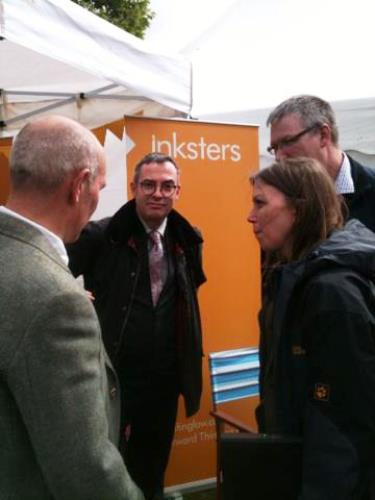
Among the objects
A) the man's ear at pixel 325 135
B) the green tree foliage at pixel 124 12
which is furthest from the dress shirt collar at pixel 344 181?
the green tree foliage at pixel 124 12

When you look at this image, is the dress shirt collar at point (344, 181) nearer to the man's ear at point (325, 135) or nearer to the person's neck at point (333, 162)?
the person's neck at point (333, 162)

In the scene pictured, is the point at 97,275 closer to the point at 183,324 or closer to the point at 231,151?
the point at 183,324

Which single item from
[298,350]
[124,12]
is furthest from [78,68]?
[124,12]

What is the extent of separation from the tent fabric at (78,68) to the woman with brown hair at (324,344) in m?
1.42

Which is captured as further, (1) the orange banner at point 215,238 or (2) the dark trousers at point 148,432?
(1) the orange banner at point 215,238

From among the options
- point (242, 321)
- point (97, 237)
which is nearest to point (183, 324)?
point (97, 237)

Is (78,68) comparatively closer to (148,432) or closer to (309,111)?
(309,111)

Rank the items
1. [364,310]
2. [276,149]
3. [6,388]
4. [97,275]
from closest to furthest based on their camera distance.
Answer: [6,388], [364,310], [276,149], [97,275]

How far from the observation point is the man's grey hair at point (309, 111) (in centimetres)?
204

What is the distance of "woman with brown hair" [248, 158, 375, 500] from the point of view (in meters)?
1.17

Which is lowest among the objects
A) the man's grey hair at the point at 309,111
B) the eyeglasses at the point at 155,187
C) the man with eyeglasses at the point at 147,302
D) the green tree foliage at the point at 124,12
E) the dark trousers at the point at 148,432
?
the dark trousers at the point at 148,432

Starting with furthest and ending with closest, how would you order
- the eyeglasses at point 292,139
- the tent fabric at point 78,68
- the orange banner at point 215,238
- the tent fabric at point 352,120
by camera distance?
1. the tent fabric at point 352,120
2. the orange banner at point 215,238
3. the tent fabric at point 78,68
4. the eyeglasses at point 292,139

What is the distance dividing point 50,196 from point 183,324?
1640mm

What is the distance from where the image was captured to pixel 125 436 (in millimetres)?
2682
